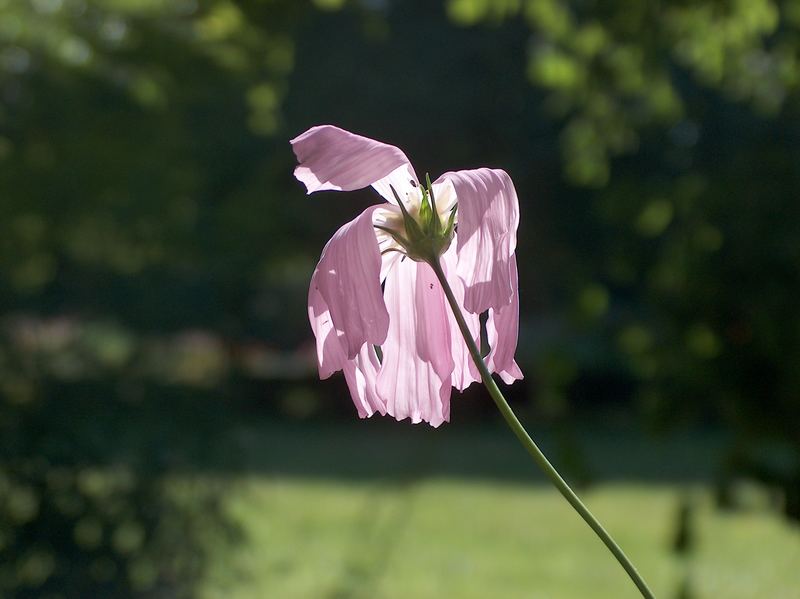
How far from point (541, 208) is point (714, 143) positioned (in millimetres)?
2295

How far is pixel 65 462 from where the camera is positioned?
157 inches

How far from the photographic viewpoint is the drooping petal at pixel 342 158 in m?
0.61

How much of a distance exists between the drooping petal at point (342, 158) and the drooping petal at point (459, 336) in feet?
0.39

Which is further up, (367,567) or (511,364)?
(511,364)

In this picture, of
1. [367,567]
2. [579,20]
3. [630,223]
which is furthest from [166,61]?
[367,567]

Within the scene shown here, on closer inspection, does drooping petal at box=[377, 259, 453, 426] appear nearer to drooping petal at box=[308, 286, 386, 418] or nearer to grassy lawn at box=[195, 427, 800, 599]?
drooping petal at box=[308, 286, 386, 418]

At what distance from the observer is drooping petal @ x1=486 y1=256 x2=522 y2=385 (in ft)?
Answer: 2.26

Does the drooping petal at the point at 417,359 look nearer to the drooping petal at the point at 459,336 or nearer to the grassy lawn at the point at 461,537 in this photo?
the drooping petal at the point at 459,336

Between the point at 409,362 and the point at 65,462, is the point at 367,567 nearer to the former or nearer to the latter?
the point at 65,462

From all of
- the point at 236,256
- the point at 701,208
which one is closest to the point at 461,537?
the point at 236,256

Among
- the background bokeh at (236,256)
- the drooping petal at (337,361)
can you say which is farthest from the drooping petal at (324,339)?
the background bokeh at (236,256)

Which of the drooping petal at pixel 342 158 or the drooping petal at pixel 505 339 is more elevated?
the drooping petal at pixel 342 158

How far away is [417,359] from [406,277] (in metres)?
0.06

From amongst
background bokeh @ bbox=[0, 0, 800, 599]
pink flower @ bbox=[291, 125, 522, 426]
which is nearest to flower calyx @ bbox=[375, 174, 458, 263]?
pink flower @ bbox=[291, 125, 522, 426]
